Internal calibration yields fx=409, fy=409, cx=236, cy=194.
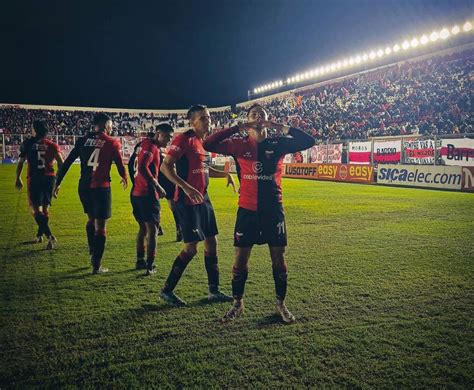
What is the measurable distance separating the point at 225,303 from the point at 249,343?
46.8 inches

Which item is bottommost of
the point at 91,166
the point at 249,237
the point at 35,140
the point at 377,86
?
the point at 249,237

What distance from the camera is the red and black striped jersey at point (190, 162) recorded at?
16.2 feet

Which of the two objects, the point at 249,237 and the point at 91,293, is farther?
the point at 91,293

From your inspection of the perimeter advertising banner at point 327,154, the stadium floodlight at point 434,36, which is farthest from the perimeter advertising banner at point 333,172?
the stadium floodlight at point 434,36

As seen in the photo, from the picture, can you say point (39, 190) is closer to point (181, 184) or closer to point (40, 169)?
point (40, 169)

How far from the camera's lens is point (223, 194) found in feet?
59.7

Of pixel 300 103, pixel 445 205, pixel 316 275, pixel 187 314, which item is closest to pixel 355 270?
pixel 316 275

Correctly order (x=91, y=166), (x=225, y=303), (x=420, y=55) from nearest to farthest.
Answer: (x=225, y=303) → (x=91, y=166) → (x=420, y=55)

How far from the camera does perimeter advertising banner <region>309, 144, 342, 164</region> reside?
84.7 feet

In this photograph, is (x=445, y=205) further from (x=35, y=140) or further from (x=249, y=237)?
(x=35, y=140)

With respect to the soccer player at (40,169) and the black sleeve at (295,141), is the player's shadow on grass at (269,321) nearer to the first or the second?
the black sleeve at (295,141)

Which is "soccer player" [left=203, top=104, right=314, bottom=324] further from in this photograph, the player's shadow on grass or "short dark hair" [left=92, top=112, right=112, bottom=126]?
"short dark hair" [left=92, top=112, right=112, bottom=126]

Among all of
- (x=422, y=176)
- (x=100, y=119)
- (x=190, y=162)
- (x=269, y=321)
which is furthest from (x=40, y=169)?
(x=422, y=176)

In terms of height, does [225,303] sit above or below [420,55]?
below
